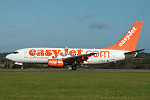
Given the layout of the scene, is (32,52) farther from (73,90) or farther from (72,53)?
(73,90)

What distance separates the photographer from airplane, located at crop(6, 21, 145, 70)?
40.5 meters

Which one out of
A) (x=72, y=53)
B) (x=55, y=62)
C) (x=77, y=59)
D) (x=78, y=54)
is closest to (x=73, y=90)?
(x=55, y=62)

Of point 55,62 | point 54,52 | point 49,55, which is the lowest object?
point 55,62

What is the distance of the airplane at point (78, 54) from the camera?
4046 cm

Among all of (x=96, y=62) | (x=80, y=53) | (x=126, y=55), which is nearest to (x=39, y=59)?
(x=80, y=53)

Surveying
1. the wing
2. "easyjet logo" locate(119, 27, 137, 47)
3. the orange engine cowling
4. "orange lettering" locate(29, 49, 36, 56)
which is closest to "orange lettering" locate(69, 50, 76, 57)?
the wing

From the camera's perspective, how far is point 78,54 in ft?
138

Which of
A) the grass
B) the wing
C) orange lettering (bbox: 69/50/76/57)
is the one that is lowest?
the grass

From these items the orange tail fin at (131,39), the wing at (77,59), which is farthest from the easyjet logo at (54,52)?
the orange tail fin at (131,39)

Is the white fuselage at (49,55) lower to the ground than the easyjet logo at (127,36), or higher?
lower

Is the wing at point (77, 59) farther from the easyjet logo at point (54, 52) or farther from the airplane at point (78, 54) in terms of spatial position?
the easyjet logo at point (54, 52)

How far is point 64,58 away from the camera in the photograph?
40688 mm

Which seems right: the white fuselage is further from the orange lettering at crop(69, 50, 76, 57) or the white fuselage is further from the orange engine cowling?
the orange engine cowling

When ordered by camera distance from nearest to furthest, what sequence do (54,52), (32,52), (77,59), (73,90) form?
(73,90) → (77,59) → (32,52) → (54,52)
